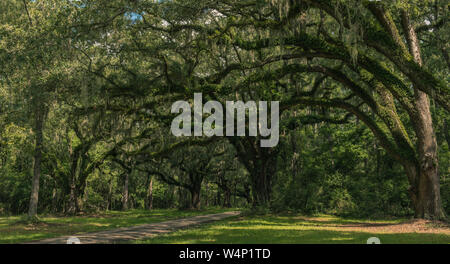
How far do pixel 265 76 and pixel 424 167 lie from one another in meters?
6.79

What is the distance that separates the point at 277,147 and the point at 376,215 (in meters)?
6.94

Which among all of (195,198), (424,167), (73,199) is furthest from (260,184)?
(195,198)

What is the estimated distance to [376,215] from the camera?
2114 cm

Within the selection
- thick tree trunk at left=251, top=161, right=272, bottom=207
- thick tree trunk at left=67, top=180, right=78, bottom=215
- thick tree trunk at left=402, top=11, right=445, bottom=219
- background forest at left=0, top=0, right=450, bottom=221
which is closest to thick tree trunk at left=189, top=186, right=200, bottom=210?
thick tree trunk at left=67, top=180, right=78, bottom=215

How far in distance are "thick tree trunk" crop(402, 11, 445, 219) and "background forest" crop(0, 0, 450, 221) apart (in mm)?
39

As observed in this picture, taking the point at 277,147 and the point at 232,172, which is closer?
the point at 277,147

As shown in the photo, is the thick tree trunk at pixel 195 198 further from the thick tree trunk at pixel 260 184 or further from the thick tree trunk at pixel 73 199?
the thick tree trunk at pixel 260 184

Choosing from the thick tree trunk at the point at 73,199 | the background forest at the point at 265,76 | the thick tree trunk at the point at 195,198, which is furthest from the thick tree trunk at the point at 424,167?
the thick tree trunk at the point at 195,198

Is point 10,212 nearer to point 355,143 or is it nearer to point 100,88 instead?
point 100,88

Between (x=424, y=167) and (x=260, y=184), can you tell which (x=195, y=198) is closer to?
(x=260, y=184)

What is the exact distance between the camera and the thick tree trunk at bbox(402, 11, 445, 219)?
45.2 feet

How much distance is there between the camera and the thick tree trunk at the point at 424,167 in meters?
13.8

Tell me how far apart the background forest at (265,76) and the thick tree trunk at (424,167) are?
0.04 meters

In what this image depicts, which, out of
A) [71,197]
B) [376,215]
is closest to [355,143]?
[376,215]
